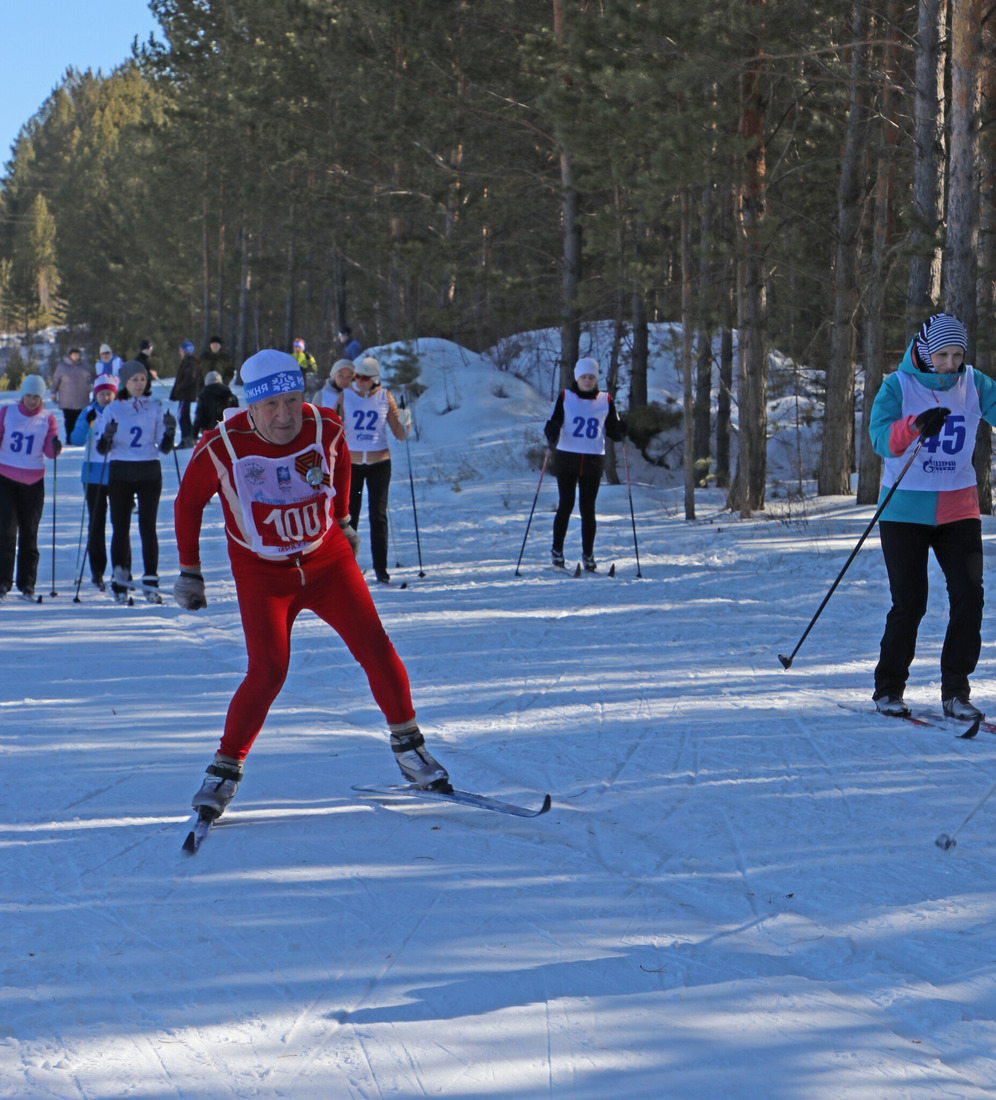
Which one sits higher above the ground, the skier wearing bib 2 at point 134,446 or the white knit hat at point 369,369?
the white knit hat at point 369,369

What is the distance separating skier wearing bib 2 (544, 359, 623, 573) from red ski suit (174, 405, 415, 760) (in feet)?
21.4

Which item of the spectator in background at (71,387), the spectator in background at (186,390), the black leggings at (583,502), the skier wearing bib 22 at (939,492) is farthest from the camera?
the spectator in background at (186,390)

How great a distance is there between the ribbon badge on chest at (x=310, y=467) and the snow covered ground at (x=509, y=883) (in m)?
1.42

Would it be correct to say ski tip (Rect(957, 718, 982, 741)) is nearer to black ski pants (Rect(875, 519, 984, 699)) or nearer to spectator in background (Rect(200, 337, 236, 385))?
black ski pants (Rect(875, 519, 984, 699))

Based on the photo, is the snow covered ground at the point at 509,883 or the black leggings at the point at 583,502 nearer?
the snow covered ground at the point at 509,883

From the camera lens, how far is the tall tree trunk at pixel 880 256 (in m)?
15.4

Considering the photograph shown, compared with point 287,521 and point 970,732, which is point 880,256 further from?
point 287,521

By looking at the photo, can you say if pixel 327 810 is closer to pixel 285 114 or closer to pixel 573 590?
pixel 573 590

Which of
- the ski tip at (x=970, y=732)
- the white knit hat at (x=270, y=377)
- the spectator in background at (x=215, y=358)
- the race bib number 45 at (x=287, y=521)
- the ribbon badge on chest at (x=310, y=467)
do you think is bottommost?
the ski tip at (x=970, y=732)

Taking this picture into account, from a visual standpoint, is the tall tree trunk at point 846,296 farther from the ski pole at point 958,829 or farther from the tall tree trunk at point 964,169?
the ski pole at point 958,829

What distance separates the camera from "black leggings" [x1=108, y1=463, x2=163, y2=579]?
1017 cm

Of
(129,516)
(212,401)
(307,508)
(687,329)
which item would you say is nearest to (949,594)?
(307,508)

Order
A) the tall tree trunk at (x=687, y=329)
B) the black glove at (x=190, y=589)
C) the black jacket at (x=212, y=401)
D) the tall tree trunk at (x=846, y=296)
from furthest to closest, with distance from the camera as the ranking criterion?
the black jacket at (x=212, y=401) → the tall tree trunk at (x=846, y=296) → the tall tree trunk at (x=687, y=329) → the black glove at (x=190, y=589)

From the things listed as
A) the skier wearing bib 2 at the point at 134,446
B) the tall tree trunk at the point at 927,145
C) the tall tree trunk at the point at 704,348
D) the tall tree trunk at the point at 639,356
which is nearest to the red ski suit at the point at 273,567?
the skier wearing bib 2 at the point at 134,446
